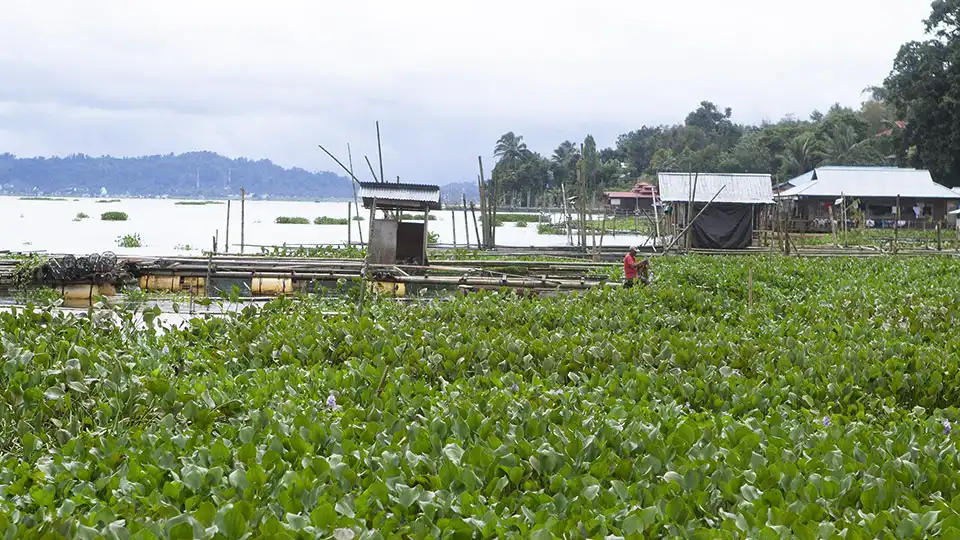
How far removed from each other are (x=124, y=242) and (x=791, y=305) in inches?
1335

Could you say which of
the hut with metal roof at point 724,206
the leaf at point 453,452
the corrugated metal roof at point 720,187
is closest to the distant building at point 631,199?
the corrugated metal roof at point 720,187

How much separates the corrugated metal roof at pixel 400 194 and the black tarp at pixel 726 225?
1492 centimetres

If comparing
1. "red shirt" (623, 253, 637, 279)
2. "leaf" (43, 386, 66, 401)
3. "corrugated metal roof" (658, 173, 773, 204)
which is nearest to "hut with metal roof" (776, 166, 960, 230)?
"corrugated metal roof" (658, 173, 773, 204)

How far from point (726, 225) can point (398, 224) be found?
1655 cm

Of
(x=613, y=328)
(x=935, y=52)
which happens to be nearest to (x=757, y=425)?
(x=613, y=328)

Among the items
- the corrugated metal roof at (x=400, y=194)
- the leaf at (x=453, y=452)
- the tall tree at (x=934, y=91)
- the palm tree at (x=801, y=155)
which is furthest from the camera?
the palm tree at (x=801, y=155)

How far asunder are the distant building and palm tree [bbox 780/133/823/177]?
10.6 metres

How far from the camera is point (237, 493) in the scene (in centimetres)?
392

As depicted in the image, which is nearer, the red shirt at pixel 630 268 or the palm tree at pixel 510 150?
the red shirt at pixel 630 268

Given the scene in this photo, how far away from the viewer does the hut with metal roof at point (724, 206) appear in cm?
3472

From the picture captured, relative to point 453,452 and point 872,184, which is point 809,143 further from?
point 453,452

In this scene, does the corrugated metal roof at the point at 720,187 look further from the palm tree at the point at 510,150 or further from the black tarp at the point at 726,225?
the palm tree at the point at 510,150

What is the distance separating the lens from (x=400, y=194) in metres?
22.4

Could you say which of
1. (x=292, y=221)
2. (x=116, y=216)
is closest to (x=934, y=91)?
(x=292, y=221)
